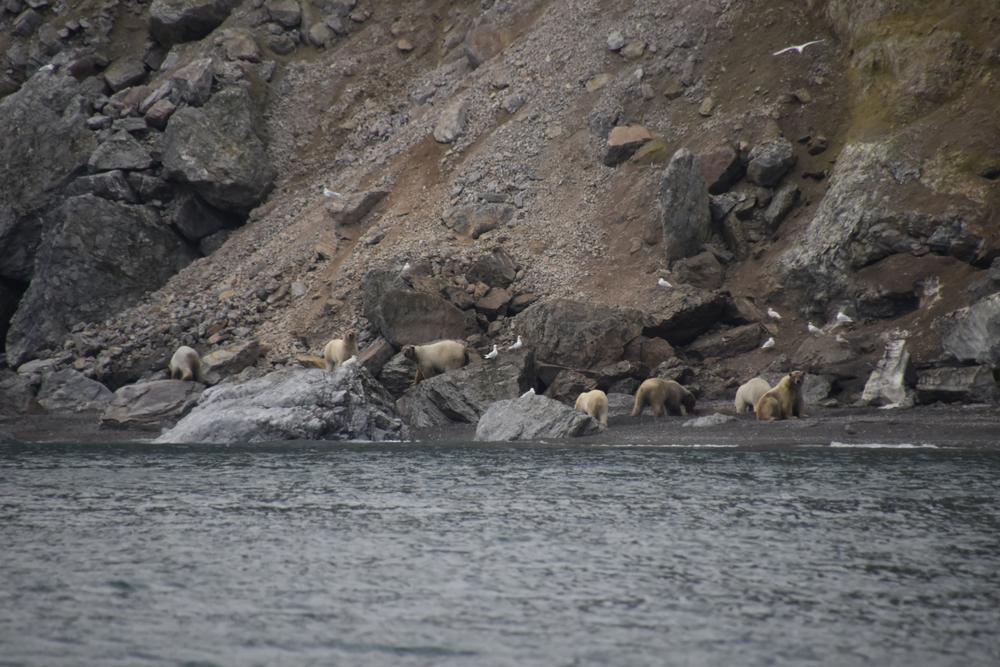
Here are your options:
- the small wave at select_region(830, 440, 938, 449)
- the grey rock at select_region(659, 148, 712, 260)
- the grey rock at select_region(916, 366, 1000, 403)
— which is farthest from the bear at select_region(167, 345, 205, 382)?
the grey rock at select_region(916, 366, 1000, 403)

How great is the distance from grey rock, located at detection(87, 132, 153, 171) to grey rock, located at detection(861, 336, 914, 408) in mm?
35834

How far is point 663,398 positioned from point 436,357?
755 centimetres

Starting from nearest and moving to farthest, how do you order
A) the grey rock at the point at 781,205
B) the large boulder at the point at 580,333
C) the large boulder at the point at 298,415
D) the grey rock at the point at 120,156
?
1. the large boulder at the point at 298,415
2. the large boulder at the point at 580,333
3. the grey rock at the point at 781,205
4. the grey rock at the point at 120,156

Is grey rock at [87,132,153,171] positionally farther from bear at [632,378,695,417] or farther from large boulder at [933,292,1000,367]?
large boulder at [933,292,1000,367]

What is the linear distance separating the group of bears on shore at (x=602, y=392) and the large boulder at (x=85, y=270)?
10621 mm

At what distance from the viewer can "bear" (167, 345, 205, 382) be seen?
38750 millimetres

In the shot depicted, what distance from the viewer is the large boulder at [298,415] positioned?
1241 inches

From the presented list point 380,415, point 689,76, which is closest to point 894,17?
point 689,76

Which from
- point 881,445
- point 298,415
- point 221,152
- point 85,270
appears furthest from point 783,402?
point 85,270

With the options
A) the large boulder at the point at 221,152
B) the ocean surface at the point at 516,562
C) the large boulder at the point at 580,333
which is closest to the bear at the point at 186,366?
the large boulder at the point at 580,333

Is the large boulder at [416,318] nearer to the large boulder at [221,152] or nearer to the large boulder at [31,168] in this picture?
the large boulder at [221,152]

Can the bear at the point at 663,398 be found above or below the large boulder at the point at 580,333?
below

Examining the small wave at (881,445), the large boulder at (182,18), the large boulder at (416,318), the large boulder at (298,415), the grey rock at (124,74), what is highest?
the large boulder at (182,18)

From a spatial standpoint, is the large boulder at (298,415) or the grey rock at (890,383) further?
the large boulder at (298,415)
